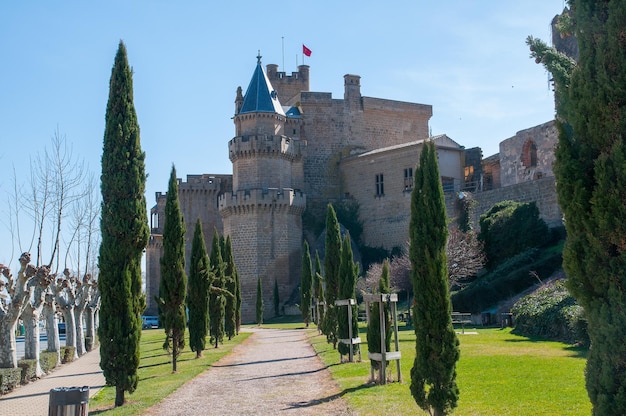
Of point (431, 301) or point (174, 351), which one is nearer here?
point (431, 301)

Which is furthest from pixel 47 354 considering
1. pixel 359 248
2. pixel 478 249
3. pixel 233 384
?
pixel 359 248

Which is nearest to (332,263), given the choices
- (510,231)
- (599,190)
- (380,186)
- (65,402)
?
(65,402)

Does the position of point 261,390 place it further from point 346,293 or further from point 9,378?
point 9,378

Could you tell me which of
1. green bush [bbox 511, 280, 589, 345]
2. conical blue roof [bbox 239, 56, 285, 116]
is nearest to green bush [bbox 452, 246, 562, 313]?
green bush [bbox 511, 280, 589, 345]

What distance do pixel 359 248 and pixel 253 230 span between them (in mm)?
7605

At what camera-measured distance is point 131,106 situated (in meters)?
14.6

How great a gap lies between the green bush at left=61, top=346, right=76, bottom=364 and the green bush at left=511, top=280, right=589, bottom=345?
49.2ft

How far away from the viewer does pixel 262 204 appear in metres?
49.6

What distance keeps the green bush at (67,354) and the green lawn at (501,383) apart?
388 inches

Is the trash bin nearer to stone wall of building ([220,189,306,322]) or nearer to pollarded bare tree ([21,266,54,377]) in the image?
pollarded bare tree ([21,266,54,377])

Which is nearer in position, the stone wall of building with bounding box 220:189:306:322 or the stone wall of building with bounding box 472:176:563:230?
the stone wall of building with bounding box 472:176:563:230

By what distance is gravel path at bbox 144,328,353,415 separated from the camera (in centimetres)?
1223

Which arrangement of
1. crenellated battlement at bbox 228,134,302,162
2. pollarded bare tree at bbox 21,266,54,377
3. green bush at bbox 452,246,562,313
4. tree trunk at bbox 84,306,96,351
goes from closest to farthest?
pollarded bare tree at bbox 21,266,54,377 → green bush at bbox 452,246,562,313 → tree trunk at bbox 84,306,96,351 → crenellated battlement at bbox 228,134,302,162

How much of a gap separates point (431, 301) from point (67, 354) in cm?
1793
